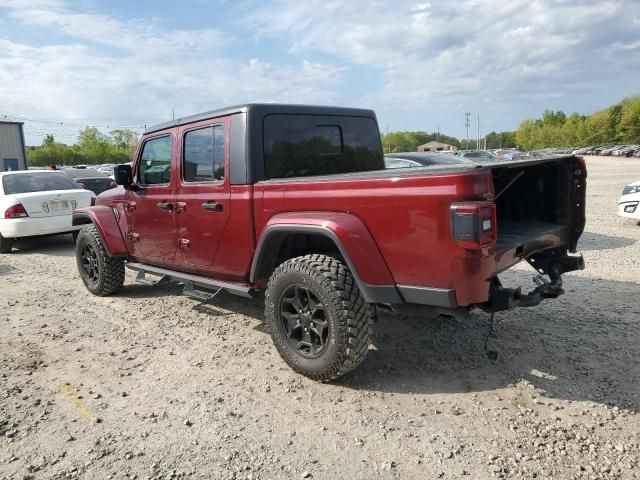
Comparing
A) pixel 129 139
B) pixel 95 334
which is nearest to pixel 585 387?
pixel 95 334

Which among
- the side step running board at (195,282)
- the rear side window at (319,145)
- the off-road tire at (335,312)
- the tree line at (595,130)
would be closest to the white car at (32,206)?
the side step running board at (195,282)

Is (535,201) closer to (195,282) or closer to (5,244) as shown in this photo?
(195,282)

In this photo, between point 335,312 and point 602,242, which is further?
point 602,242

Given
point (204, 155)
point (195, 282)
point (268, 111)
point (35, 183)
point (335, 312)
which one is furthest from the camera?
point (35, 183)

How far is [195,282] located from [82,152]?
83.7m

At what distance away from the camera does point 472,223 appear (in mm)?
2633

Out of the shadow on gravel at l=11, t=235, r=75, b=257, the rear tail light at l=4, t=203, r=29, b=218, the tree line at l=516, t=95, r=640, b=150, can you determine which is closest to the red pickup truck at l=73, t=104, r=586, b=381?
the rear tail light at l=4, t=203, r=29, b=218

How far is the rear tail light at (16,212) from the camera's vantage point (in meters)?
8.63

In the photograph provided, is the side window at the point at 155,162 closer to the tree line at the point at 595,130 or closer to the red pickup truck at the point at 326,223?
the red pickup truck at the point at 326,223

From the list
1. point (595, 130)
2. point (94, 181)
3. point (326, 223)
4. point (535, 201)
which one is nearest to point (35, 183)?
point (94, 181)

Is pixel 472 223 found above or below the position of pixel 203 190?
below

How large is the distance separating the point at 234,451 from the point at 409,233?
159 centimetres

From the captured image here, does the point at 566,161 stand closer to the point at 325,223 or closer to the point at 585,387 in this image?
the point at 585,387

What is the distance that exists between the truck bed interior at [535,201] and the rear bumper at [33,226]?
746 centimetres
